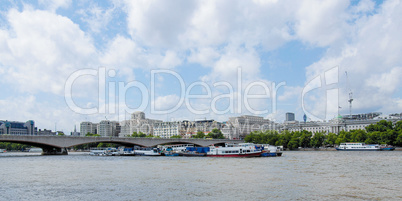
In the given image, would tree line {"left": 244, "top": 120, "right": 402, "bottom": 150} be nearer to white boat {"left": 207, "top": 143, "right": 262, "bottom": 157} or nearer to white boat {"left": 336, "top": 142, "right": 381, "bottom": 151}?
white boat {"left": 336, "top": 142, "right": 381, "bottom": 151}

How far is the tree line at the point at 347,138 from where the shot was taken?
10494cm

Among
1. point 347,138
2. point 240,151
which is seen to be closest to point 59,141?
point 240,151

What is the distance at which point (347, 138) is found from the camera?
121938 mm

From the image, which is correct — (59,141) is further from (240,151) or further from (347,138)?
(347,138)

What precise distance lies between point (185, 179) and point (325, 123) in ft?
566

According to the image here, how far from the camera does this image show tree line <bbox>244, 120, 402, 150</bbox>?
10494cm

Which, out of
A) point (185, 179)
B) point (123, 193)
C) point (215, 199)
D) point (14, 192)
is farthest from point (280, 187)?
point (14, 192)

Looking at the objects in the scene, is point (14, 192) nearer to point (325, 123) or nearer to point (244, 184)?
point (244, 184)

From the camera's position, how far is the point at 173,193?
26.6m

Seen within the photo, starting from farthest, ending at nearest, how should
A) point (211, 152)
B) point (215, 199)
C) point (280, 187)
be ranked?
point (211, 152), point (280, 187), point (215, 199)

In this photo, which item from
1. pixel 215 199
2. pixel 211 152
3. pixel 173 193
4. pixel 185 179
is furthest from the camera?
pixel 211 152

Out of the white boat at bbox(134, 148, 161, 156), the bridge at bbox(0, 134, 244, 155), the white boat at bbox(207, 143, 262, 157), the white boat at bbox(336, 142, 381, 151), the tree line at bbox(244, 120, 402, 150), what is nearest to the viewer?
the white boat at bbox(207, 143, 262, 157)

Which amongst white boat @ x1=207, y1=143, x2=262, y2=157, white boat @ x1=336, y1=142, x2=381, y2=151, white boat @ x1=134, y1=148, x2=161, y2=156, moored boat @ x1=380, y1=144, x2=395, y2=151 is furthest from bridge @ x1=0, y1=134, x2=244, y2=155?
moored boat @ x1=380, y1=144, x2=395, y2=151

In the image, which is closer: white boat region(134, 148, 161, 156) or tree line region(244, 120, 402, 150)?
white boat region(134, 148, 161, 156)
